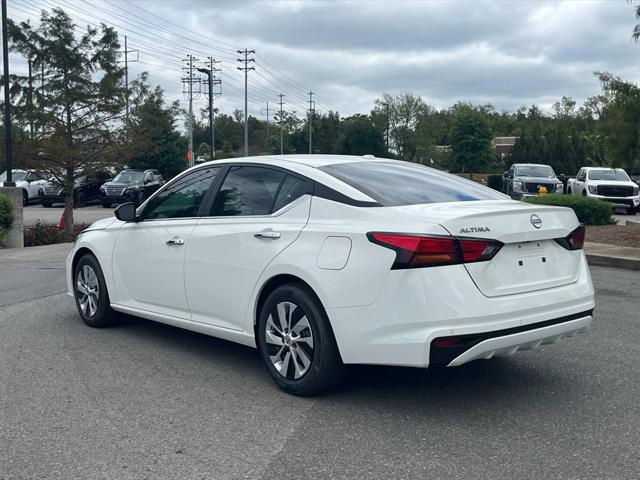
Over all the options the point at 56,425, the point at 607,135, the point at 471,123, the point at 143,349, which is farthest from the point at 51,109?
the point at 471,123

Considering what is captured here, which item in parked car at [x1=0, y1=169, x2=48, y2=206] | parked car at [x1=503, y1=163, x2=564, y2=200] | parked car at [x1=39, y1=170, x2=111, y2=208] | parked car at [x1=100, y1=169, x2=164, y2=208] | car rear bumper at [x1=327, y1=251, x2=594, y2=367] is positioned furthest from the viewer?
parked car at [x1=0, y1=169, x2=48, y2=206]

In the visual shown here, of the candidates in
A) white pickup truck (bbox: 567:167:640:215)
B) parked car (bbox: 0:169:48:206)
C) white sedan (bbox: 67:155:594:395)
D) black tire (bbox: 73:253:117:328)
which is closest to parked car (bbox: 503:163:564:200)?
white pickup truck (bbox: 567:167:640:215)

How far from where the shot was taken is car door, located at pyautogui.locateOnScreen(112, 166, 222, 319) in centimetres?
608

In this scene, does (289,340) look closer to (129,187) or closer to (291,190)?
(291,190)

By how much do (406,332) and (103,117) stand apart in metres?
19.8

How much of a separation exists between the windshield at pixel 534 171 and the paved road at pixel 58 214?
16323 millimetres

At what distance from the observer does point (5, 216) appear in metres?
17.5

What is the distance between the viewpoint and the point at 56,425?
4539 millimetres

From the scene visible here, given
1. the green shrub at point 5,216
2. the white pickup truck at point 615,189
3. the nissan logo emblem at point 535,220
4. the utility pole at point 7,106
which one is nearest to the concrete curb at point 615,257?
the nissan logo emblem at point 535,220

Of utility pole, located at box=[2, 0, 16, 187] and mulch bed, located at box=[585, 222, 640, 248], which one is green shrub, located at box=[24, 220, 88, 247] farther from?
mulch bed, located at box=[585, 222, 640, 248]

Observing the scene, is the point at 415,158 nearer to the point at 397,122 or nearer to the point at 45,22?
the point at 397,122

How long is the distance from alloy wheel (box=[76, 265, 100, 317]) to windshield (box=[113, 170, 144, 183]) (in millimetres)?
26650

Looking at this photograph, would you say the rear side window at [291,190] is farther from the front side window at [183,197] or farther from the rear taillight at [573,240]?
the rear taillight at [573,240]

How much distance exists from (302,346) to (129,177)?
30086 mm
